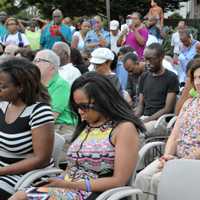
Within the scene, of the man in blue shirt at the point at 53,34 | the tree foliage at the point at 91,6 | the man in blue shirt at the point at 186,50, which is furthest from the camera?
the tree foliage at the point at 91,6

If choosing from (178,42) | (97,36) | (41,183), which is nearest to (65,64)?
(41,183)

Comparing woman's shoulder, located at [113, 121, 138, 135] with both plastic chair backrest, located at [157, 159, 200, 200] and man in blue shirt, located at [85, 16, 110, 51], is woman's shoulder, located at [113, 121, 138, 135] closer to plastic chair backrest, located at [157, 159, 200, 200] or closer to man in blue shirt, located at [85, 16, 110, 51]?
plastic chair backrest, located at [157, 159, 200, 200]

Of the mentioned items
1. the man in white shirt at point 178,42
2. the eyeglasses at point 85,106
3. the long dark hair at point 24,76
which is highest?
the long dark hair at point 24,76

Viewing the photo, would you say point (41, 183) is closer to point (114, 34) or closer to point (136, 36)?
point (136, 36)

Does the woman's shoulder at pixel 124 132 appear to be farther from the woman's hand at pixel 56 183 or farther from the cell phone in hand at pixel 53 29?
the cell phone in hand at pixel 53 29

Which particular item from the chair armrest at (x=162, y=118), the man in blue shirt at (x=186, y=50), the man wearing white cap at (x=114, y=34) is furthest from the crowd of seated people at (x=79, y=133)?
the man wearing white cap at (x=114, y=34)

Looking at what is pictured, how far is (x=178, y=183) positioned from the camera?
10.4 feet

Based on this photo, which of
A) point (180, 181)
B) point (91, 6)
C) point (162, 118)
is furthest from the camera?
point (91, 6)

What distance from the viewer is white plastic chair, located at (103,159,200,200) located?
308cm

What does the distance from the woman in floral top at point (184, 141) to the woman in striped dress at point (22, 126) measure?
78 cm

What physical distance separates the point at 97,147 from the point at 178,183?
0.53 meters

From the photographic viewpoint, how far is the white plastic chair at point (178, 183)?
308 cm

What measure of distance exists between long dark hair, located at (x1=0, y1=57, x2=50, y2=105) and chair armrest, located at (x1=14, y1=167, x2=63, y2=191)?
48 centimetres

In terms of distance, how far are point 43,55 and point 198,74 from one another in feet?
5.78
